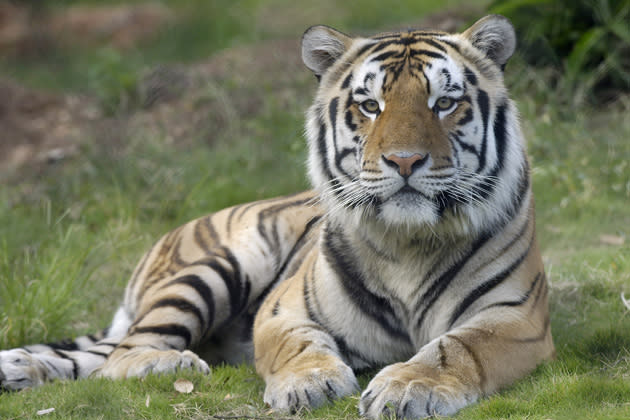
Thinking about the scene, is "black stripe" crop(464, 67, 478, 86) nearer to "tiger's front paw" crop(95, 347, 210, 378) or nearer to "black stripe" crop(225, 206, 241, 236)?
"tiger's front paw" crop(95, 347, 210, 378)

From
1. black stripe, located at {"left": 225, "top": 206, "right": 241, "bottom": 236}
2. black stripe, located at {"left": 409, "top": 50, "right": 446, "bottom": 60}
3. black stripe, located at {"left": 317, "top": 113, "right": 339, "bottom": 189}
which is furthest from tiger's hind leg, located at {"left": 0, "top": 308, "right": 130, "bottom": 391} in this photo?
black stripe, located at {"left": 409, "top": 50, "right": 446, "bottom": 60}

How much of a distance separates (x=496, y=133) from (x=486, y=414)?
1.08 metres

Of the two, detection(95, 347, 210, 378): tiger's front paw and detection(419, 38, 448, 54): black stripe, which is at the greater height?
detection(419, 38, 448, 54): black stripe

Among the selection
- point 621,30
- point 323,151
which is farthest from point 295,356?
point 621,30

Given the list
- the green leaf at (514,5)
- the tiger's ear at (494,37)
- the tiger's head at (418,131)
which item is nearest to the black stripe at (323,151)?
the tiger's head at (418,131)

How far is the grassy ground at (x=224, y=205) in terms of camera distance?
121 inches

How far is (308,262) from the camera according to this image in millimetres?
3729

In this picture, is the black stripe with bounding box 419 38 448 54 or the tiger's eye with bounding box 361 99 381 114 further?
the black stripe with bounding box 419 38 448 54

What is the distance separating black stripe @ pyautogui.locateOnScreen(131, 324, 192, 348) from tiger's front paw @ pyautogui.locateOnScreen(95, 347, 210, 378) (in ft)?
0.65

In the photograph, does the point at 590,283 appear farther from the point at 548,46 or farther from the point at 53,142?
the point at 53,142

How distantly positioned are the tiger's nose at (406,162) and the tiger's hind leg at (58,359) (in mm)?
1806

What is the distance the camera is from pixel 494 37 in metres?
3.32

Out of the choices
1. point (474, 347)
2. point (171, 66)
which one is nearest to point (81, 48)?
point (171, 66)

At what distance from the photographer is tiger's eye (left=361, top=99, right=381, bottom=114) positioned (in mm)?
3170
